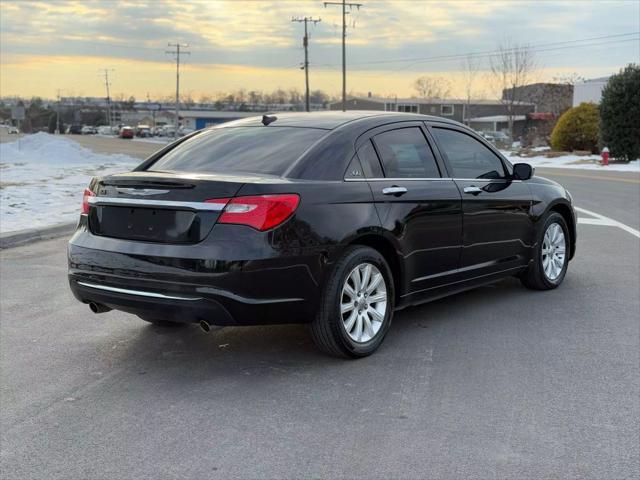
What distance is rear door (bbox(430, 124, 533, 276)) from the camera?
5.91 m

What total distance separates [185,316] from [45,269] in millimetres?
4392

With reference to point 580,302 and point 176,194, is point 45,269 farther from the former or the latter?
point 580,302

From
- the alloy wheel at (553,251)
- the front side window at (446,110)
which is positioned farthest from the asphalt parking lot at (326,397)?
the front side window at (446,110)

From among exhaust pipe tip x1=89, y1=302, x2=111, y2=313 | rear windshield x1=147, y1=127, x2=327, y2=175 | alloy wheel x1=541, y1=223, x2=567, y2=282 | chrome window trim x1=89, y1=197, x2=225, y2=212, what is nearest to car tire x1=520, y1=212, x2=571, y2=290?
alloy wheel x1=541, y1=223, x2=567, y2=282

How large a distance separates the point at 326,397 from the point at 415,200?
175 centimetres

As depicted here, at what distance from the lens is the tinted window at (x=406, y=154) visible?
5328 millimetres

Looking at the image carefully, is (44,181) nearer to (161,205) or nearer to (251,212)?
(161,205)

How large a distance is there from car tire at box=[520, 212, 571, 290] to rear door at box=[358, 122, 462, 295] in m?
1.43

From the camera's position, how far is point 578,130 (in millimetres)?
39031

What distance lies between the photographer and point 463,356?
5.02 m

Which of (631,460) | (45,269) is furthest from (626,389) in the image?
(45,269)

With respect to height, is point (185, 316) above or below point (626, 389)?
above

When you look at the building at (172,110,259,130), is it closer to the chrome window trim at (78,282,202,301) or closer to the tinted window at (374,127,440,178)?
the tinted window at (374,127,440,178)

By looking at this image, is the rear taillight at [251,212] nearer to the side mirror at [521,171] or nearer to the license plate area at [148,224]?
the license plate area at [148,224]
